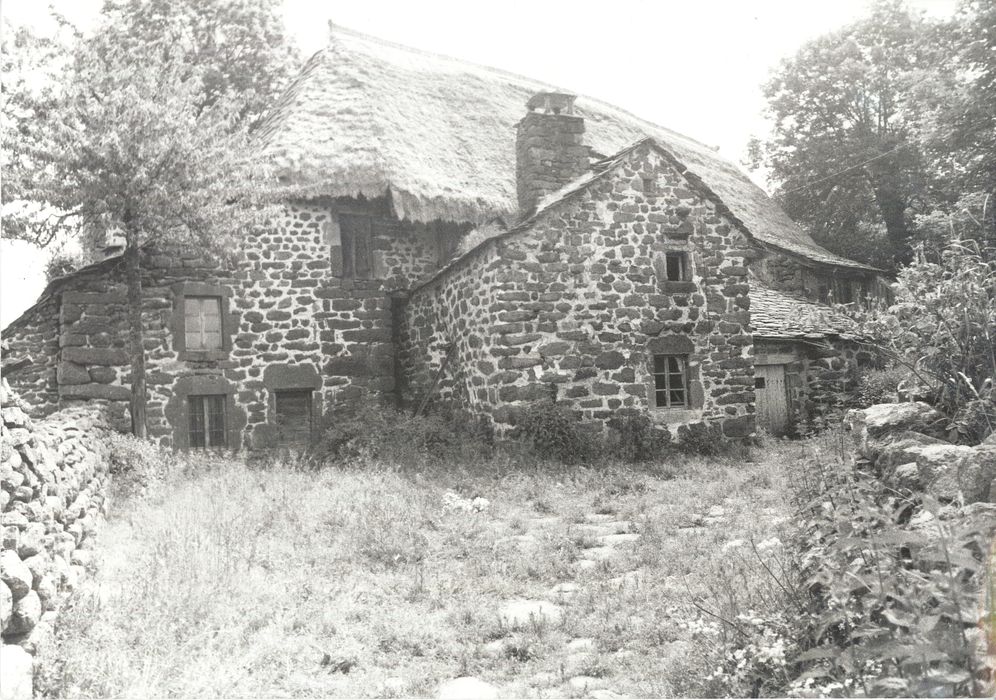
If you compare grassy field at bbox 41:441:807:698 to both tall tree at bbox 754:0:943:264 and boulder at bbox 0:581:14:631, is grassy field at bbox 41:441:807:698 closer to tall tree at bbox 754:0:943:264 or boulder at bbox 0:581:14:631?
boulder at bbox 0:581:14:631

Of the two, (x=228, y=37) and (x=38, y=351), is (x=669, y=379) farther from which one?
(x=228, y=37)

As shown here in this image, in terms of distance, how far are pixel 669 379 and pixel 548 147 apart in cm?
457

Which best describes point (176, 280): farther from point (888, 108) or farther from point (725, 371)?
point (888, 108)

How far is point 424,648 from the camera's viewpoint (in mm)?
Answer: 4402

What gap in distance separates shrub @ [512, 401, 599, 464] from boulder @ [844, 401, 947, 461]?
244 inches

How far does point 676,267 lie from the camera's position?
12.8 m

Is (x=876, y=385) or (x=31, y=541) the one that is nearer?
(x=31, y=541)

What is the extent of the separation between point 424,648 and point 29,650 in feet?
6.74

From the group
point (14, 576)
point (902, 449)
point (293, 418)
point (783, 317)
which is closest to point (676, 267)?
point (783, 317)

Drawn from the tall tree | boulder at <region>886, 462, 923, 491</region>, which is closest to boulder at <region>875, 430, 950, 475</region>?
boulder at <region>886, 462, 923, 491</region>

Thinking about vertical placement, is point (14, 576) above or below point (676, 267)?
below

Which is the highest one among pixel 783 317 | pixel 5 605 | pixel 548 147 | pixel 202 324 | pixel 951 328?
pixel 548 147

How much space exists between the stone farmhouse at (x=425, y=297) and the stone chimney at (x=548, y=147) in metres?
0.03

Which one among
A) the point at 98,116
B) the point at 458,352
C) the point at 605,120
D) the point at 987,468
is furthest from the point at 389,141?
the point at 987,468
